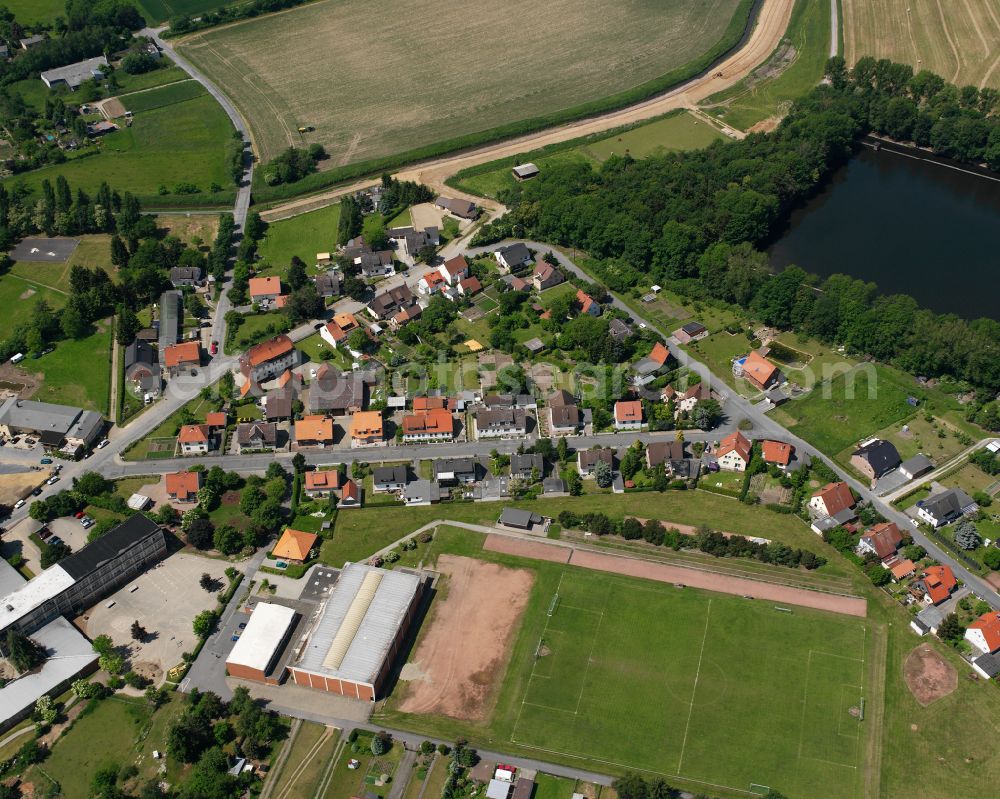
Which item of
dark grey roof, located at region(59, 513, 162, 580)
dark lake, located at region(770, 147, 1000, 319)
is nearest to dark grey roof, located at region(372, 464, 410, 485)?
dark grey roof, located at region(59, 513, 162, 580)

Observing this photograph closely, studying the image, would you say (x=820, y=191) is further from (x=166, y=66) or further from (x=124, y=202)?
(x=166, y=66)

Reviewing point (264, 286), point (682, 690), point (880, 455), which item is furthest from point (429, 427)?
point (880, 455)

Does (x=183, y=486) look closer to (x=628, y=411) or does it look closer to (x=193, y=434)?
(x=193, y=434)

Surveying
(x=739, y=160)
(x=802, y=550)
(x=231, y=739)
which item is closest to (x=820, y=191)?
(x=739, y=160)

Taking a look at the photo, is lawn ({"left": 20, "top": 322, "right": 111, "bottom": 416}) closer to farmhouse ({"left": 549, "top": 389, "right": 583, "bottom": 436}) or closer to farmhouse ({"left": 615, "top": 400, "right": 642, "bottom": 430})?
farmhouse ({"left": 549, "top": 389, "right": 583, "bottom": 436})

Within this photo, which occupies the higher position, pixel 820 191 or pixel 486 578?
pixel 820 191
